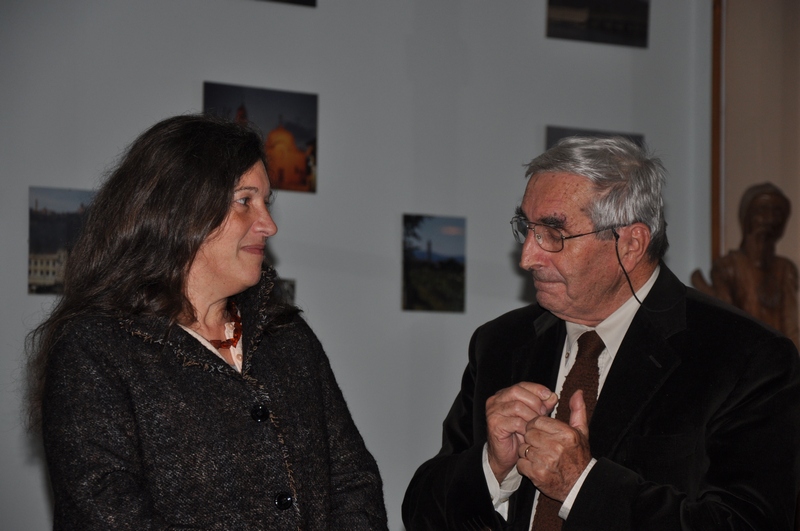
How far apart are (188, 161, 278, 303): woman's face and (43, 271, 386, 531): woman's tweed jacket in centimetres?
13

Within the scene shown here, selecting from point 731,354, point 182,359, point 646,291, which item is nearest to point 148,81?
point 182,359

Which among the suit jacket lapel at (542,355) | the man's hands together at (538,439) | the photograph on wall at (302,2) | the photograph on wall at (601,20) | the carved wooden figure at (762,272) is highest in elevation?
the photograph on wall at (601,20)

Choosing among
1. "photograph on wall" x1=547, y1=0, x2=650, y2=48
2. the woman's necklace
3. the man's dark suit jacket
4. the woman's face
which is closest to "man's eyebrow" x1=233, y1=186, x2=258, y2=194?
the woman's face

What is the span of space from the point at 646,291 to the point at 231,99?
1.99 m

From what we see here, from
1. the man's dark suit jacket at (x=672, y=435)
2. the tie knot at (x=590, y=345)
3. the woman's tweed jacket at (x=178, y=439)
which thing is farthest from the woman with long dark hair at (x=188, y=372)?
the tie knot at (x=590, y=345)

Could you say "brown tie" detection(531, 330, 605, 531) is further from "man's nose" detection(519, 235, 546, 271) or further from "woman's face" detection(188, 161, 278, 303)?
"woman's face" detection(188, 161, 278, 303)

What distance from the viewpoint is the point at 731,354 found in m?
2.09

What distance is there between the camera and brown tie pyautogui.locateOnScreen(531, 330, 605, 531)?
215 cm

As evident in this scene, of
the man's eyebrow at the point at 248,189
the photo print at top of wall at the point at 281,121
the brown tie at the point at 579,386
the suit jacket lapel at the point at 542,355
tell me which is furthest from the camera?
the photo print at top of wall at the point at 281,121

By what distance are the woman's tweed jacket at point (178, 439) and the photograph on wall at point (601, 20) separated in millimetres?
2626

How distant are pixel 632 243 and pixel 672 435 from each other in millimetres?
522

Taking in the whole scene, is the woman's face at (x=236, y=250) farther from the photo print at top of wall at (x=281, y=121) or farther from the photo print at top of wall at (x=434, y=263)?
the photo print at top of wall at (x=434, y=263)

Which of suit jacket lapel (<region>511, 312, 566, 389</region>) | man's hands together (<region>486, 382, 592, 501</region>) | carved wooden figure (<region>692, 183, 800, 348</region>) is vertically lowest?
man's hands together (<region>486, 382, 592, 501</region>)

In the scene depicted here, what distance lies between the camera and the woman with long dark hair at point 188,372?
1749 millimetres
